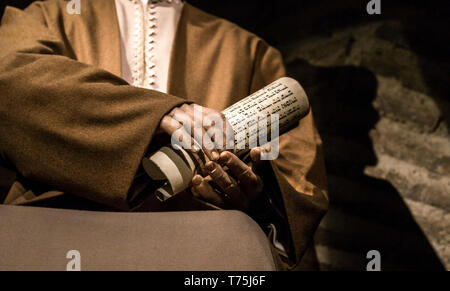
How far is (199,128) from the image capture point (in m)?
0.97

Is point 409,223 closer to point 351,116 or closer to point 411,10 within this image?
point 351,116

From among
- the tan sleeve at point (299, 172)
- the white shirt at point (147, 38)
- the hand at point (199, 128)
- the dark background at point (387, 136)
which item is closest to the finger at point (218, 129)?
the hand at point (199, 128)

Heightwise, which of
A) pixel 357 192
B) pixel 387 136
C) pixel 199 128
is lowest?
pixel 357 192

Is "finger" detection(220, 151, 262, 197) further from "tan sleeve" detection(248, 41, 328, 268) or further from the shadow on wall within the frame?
the shadow on wall

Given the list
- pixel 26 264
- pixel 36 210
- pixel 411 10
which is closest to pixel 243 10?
pixel 411 10

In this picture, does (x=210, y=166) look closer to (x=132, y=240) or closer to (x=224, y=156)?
(x=224, y=156)

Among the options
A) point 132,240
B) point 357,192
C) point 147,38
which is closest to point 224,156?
point 132,240

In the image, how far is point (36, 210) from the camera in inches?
37.0

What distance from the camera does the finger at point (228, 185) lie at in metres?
0.96

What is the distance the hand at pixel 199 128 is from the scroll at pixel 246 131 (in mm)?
20

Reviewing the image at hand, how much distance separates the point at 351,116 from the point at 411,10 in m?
0.51

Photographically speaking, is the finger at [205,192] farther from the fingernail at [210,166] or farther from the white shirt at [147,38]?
the white shirt at [147,38]

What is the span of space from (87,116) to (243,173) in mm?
391

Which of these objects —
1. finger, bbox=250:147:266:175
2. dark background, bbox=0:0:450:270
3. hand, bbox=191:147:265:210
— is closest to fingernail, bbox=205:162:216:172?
hand, bbox=191:147:265:210
